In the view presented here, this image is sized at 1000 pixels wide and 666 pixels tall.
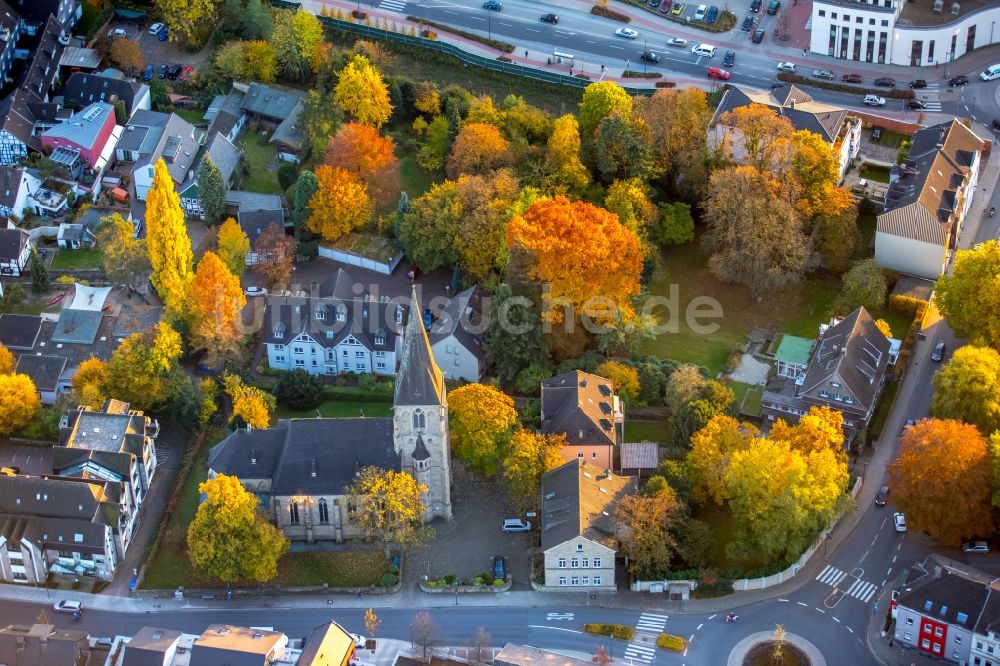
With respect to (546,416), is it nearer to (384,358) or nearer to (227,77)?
(384,358)

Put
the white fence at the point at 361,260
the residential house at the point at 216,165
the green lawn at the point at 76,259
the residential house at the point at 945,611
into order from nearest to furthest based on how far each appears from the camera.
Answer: the residential house at the point at 945,611
the white fence at the point at 361,260
the green lawn at the point at 76,259
the residential house at the point at 216,165

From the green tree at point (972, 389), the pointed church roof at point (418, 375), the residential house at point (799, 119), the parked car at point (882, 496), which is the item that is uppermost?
the residential house at point (799, 119)

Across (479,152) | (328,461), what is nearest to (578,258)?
(479,152)

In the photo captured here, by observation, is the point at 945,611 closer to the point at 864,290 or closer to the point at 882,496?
the point at 882,496

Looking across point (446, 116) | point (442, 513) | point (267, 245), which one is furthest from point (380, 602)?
point (446, 116)

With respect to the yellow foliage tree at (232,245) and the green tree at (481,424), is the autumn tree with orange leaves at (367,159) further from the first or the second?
the green tree at (481,424)

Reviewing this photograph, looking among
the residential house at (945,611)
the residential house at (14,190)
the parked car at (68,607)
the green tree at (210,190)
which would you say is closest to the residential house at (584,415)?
the residential house at (945,611)

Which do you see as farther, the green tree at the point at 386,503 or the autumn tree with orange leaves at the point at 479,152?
the autumn tree with orange leaves at the point at 479,152

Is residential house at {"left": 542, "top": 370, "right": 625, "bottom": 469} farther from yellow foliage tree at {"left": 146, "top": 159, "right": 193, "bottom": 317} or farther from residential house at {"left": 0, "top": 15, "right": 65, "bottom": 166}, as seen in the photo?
residential house at {"left": 0, "top": 15, "right": 65, "bottom": 166}
